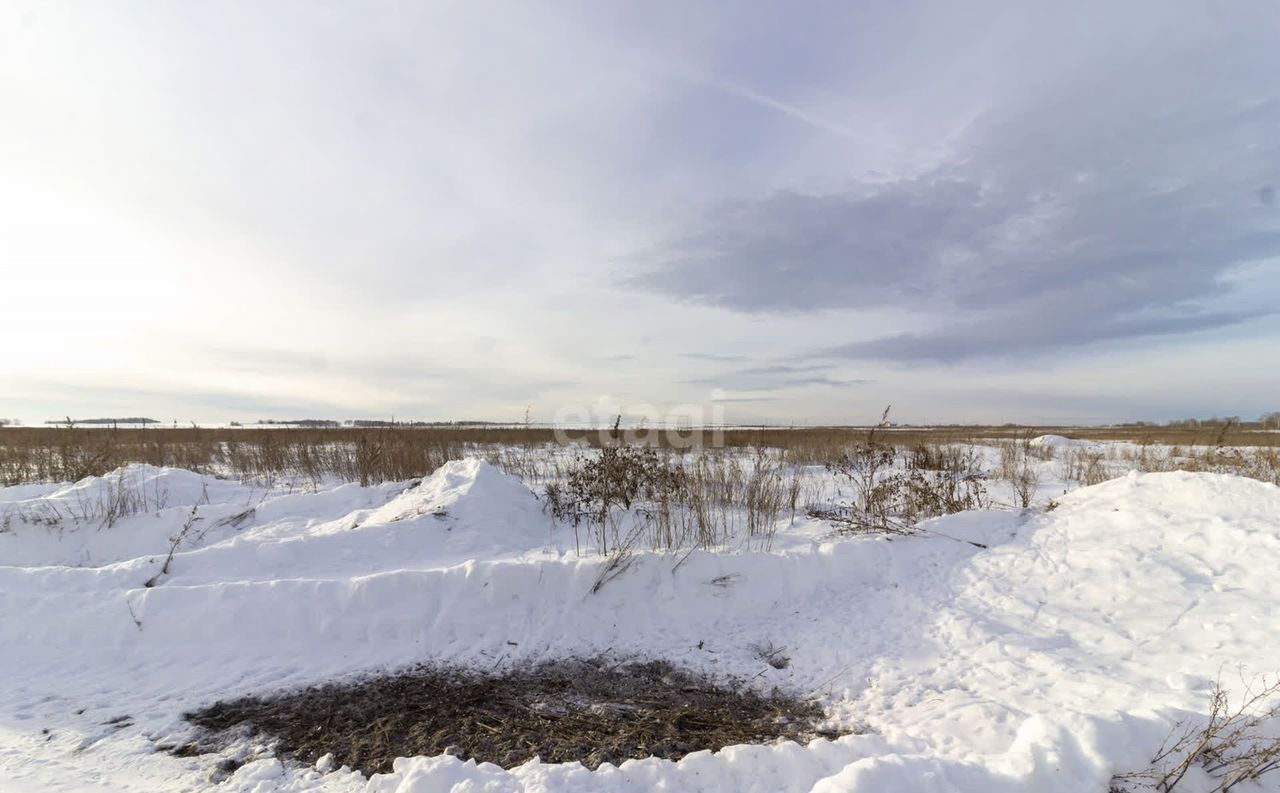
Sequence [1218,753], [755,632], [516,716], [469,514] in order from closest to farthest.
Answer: [1218,753] < [516,716] < [755,632] < [469,514]

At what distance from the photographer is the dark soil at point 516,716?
329 centimetres

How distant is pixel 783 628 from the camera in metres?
5.20

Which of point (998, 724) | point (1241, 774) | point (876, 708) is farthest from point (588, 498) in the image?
point (1241, 774)

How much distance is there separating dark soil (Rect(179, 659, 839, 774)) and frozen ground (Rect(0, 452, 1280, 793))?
0.85 feet

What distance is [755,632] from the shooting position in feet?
16.9

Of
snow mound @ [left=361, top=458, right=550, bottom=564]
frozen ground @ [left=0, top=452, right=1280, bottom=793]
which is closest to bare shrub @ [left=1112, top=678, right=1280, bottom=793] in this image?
frozen ground @ [left=0, top=452, right=1280, bottom=793]

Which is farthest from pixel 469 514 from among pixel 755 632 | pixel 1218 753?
pixel 1218 753

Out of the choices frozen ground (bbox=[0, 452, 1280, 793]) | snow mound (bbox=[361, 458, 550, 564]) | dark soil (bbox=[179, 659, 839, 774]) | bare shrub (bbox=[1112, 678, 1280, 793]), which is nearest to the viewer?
bare shrub (bbox=[1112, 678, 1280, 793])

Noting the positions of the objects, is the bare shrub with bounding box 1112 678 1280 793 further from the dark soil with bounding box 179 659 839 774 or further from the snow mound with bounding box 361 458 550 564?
the snow mound with bounding box 361 458 550 564

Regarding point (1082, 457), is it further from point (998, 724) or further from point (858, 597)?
point (998, 724)

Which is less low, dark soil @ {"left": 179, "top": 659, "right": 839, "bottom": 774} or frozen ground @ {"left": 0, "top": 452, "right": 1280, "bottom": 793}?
frozen ground @ {"left": 0, "top": 452, "right": 1280, "bottom": 793}

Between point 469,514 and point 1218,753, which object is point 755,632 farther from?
point 469,514

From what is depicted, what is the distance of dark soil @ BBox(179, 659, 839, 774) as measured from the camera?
3293 millimetres

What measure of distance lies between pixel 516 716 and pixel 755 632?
2.43 meters
